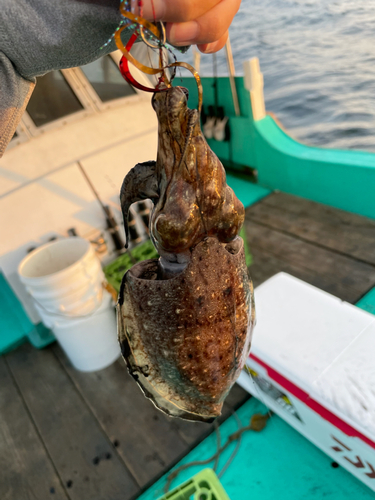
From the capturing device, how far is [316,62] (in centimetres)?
463

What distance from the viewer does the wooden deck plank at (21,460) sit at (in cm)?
264

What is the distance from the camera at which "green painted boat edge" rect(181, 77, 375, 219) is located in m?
4.36

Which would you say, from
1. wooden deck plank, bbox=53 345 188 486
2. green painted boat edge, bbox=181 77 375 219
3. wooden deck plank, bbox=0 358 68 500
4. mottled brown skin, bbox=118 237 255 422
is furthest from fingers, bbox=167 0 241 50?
green painted boat edge, bbox=181 77 375 219

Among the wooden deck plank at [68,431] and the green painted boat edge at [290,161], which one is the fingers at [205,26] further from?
the green painted boat edge at [290,161]

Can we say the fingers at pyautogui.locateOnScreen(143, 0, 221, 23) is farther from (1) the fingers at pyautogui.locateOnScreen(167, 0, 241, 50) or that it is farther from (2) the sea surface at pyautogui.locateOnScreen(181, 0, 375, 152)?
(2) the sea surface at pyautogui.locateOnScreen(181, 0, 375, 152)

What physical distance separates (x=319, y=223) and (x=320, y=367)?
10.3ft

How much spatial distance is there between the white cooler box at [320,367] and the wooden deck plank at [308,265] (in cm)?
146

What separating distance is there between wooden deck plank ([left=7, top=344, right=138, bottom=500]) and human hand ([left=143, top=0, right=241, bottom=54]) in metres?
2.96

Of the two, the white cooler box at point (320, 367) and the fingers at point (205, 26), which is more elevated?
the fingers at point (205, 26)

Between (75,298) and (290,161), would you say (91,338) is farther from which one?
(290,161)

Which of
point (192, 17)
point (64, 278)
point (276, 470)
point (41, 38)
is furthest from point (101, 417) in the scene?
point (192, 17)

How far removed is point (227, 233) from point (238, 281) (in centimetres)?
18

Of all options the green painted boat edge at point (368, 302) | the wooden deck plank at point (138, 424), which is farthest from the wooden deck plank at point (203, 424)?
the green painted boat edge at point (368, 302)

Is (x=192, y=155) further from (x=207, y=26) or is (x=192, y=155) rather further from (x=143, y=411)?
(x=143, y=411)
